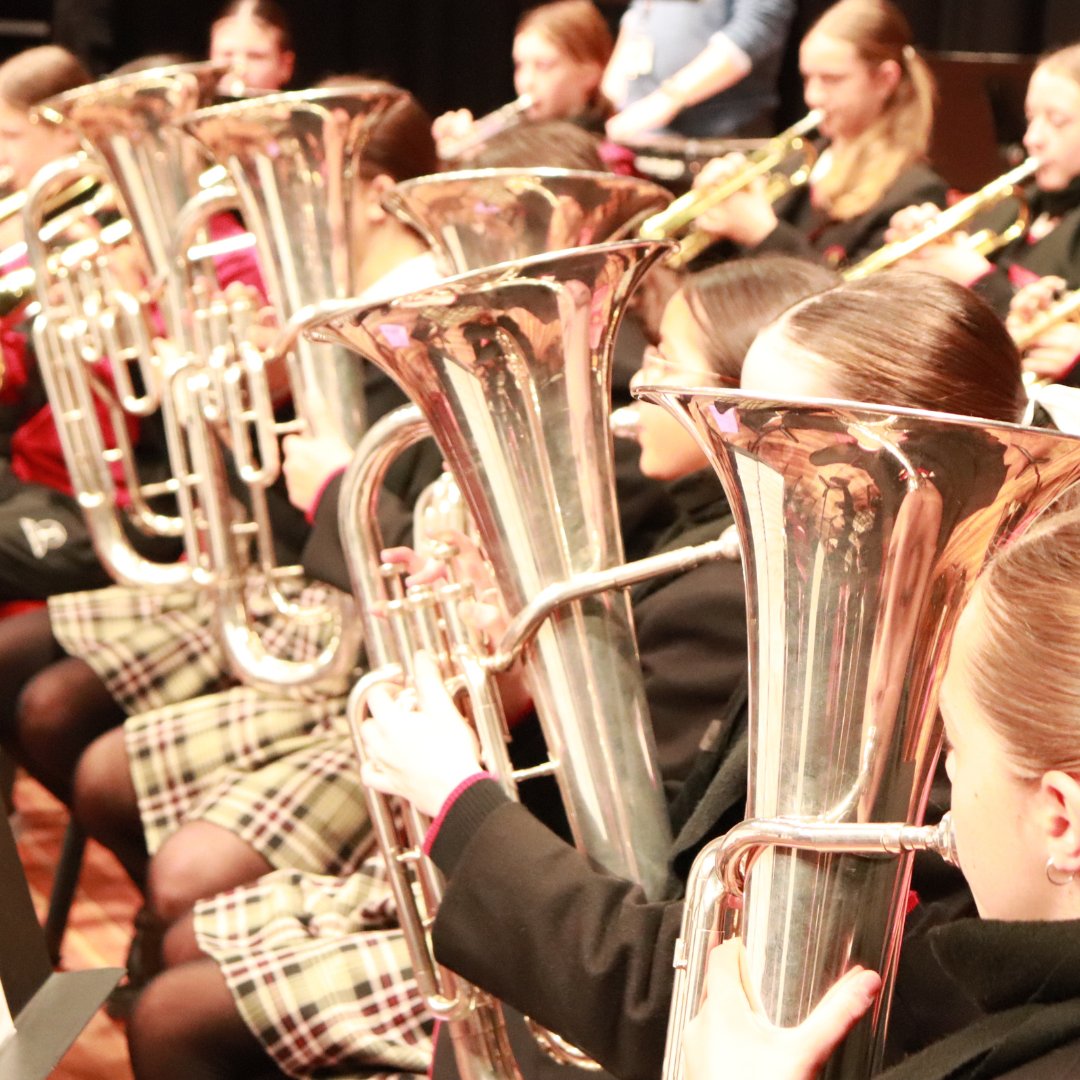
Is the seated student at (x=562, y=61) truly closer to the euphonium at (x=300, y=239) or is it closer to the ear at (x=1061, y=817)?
the euphonium at (x=300, y=239)

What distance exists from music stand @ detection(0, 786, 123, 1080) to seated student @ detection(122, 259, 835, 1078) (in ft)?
1.27

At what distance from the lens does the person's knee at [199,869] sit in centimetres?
181

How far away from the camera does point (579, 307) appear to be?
124cm

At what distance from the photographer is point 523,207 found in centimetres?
171

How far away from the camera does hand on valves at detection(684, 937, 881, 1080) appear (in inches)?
35.1

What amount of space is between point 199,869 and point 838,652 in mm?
1146

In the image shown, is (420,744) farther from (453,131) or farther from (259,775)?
(453,131)

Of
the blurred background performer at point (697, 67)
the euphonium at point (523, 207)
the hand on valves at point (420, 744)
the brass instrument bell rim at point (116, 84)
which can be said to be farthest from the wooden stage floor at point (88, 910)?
the blurred background performer at point (697, 67)

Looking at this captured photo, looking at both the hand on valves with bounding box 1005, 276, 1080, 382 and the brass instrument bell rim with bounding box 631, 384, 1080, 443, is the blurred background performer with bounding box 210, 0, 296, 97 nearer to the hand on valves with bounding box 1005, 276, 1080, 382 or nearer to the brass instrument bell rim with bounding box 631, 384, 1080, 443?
the hand on valves with bounding box 1005, 276, 1080, 382

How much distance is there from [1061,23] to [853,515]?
371 cm

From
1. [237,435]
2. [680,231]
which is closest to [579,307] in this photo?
[237,435]

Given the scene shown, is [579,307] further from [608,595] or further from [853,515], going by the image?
[853,515]

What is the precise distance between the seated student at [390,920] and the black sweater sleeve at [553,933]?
7.7 inches

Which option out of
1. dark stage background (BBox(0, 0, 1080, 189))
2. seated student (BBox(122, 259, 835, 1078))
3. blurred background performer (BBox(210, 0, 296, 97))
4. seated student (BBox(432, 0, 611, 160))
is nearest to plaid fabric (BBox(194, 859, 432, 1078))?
seated student (BBox(122, 259, 835, 1078))
